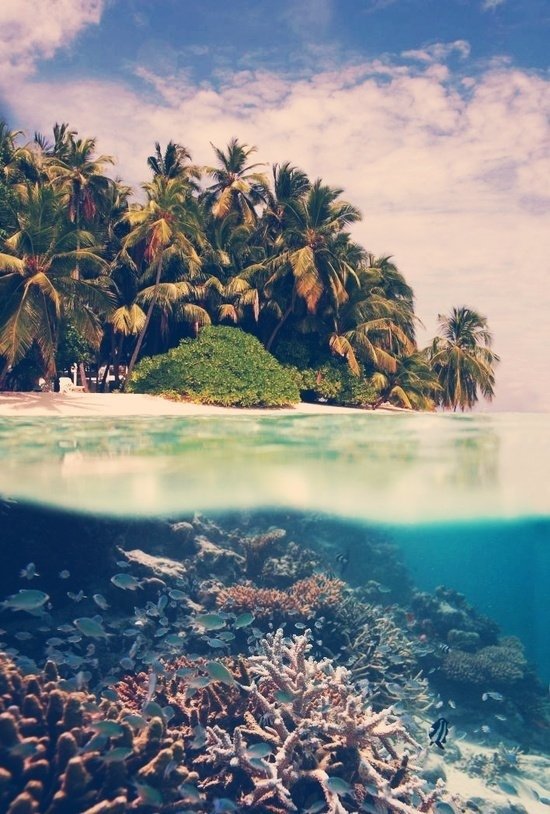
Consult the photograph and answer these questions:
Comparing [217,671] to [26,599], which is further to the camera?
[26,599]

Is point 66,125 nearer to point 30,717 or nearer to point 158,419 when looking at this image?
point 158,419

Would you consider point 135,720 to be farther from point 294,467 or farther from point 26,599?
point 294,467

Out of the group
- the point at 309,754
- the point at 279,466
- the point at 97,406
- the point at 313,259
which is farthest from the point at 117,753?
the point at 313,259

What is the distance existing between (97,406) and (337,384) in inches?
483

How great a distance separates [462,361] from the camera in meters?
36.5

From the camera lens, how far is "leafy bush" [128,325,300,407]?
76.3 ft

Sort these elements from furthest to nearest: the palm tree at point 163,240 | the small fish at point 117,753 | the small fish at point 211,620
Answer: the palm tree at point 163,240 → the small fish at point 211,620 → the small fish at point 117,753

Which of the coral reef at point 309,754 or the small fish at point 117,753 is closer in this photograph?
the small fish at point 117,753

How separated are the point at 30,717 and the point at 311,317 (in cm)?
2506

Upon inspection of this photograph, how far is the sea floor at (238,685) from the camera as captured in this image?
5.61m

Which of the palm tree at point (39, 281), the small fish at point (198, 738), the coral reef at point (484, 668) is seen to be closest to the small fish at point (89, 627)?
the small fish at point (198, 738)

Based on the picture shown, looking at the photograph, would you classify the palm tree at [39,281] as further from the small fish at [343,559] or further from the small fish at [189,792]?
the small fish at [189,792]

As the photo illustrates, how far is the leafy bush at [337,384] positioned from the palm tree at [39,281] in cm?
1054

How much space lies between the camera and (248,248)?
104ft
